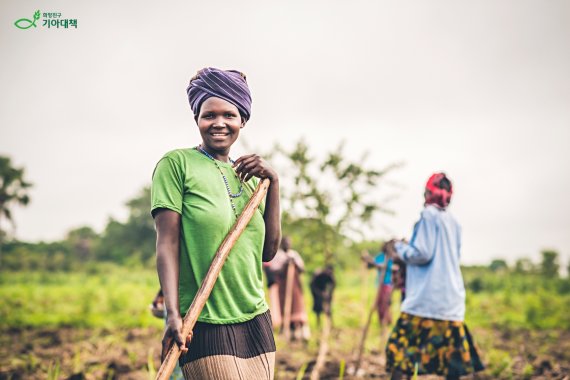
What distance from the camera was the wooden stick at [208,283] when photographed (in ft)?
5.08

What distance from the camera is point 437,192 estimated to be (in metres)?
3.87

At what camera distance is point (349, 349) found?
7.46m

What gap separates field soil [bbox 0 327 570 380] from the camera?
Result: 511 centimetres

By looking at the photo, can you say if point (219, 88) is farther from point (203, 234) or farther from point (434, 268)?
point (434, 268)

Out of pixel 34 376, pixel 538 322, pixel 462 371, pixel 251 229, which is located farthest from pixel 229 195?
pixel 538 322

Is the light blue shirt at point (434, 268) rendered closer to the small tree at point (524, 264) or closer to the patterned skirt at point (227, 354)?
the patterned skirt at point (227, 354)

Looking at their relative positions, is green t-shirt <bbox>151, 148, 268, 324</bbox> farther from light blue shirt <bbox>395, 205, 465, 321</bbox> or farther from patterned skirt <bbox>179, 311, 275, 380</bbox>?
light blue shirt <bbox>395, 205, 465, 321</bbox>

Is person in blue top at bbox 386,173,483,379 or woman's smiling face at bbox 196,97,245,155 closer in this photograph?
woman's smiling face at bbox 196,97,245,155

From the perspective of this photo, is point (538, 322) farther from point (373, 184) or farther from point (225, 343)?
point (225, 343)

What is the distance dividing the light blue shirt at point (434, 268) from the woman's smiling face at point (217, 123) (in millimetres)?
2252

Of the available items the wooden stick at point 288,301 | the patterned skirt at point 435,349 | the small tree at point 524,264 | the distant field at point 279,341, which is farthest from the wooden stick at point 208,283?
the small tree at point 524,264

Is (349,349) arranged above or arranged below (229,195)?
below

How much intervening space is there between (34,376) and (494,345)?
268 inches

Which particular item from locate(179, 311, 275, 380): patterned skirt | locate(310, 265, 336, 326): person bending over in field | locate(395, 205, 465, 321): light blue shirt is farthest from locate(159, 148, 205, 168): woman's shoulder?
locate(310, 265, 336, 326): person bending over in field
